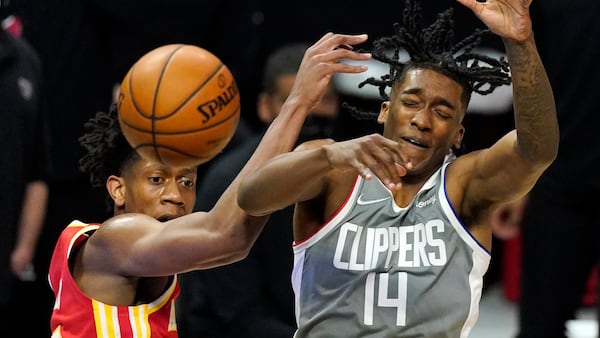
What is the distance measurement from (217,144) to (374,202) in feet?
2.17

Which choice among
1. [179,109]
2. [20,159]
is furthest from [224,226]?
[20,159]

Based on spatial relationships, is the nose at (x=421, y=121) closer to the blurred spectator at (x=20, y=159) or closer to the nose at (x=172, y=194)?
the nose at (x=172, y=194)

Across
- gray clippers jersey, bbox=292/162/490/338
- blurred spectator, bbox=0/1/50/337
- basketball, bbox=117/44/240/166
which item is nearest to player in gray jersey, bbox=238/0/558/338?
gray clippers jersey, bbox=292/162/490/338

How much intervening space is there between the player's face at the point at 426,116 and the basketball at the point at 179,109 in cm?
66

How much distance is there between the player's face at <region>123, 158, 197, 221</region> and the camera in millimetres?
4852

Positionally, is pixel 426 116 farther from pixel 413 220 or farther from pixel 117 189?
pixel 117 189

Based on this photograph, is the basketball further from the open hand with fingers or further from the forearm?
the forearm

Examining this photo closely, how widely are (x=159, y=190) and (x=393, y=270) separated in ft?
3.20

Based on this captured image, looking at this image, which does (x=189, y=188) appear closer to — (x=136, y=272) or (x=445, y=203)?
(x=136, y=272)

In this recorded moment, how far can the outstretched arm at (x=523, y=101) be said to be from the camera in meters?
4.05

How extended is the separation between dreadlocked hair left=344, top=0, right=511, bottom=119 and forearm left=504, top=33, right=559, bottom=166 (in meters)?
0.33

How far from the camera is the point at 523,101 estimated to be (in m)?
4.10

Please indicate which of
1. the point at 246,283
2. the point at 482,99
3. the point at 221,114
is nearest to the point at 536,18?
the point at 482,99

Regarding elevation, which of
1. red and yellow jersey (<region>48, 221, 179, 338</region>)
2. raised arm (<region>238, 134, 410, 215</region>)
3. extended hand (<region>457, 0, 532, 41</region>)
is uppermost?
extended hand (<region>457, 0, 532, 41</region>)
